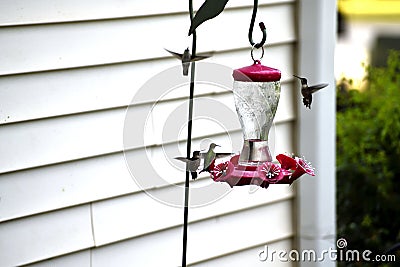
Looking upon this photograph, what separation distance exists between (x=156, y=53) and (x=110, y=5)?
0.23 meters

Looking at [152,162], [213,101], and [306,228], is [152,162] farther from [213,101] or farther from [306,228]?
[306,228]

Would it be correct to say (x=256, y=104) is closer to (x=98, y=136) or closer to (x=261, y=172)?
(x=261, y=172)

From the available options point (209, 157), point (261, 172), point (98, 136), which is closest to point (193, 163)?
point (209, 157)

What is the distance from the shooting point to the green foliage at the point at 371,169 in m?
3.83

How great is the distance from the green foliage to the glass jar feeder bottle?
1.87 metres

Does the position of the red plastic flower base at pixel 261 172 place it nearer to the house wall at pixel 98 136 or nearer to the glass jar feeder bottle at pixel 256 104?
the glass jar feeder bottle at pixel 256 104

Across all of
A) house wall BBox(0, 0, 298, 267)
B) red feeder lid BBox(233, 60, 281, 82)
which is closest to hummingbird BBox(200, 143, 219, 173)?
red feeder lid BBox(233, 60, 281, 82)

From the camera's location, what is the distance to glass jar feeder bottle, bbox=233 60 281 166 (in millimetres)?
1883

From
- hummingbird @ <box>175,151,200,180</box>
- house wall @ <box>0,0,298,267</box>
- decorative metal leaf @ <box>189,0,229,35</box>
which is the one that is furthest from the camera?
house wall @ <box>0,0,298,267</box>

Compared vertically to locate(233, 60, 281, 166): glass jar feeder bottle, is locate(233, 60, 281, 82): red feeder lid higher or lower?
higher

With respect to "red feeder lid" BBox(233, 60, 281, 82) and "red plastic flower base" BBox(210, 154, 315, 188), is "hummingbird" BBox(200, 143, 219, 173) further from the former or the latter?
"red feeder lid" BBox(233, 60, 281, 82)

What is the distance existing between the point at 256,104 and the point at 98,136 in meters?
0.64

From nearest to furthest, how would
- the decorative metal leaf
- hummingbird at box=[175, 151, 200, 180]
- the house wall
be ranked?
the decorative metal leaf, hummingbird at box=[175, 151, 200, 180], the house wall

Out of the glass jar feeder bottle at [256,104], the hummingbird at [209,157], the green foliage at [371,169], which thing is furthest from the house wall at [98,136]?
the green foliage at [371,169]
